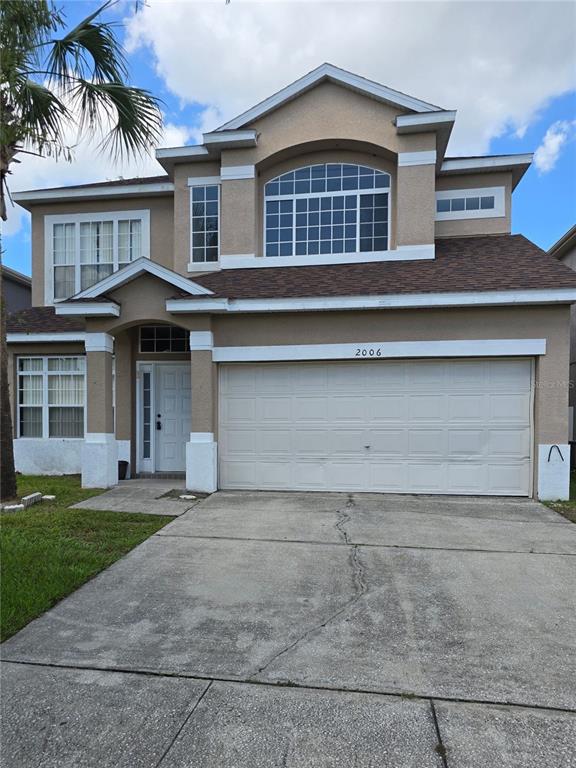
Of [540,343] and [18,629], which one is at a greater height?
[540,343]

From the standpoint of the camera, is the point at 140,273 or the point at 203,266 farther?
the point at 203,266

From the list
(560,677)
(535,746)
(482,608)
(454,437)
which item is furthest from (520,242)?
(535,746)

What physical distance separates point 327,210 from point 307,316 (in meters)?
3.37

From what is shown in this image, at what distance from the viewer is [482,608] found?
4.15 meters

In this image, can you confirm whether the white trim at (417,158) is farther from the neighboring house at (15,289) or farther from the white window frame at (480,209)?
the neighboring house at (15,289)

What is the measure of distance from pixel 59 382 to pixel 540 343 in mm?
10467

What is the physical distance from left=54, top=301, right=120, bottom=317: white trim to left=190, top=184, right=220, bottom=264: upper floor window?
288 centimetres

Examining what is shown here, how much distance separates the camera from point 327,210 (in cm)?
1065

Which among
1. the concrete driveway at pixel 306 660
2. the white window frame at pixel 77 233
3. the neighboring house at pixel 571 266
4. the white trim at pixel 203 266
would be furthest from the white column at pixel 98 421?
the neighboring house at pixel 571 266

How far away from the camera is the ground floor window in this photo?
36.2ft

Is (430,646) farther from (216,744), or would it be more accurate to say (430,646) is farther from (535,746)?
(216,744)

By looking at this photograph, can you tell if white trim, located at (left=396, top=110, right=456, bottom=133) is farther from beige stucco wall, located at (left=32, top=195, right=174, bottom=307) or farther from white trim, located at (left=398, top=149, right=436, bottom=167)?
beige stucco wall, located at (left=32, top=195, right=174, bottom=307)

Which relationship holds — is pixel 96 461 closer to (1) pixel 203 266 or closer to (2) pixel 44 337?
(2) pixel 44 337

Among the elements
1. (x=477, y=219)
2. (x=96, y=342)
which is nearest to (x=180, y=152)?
(x=96, y=342)
